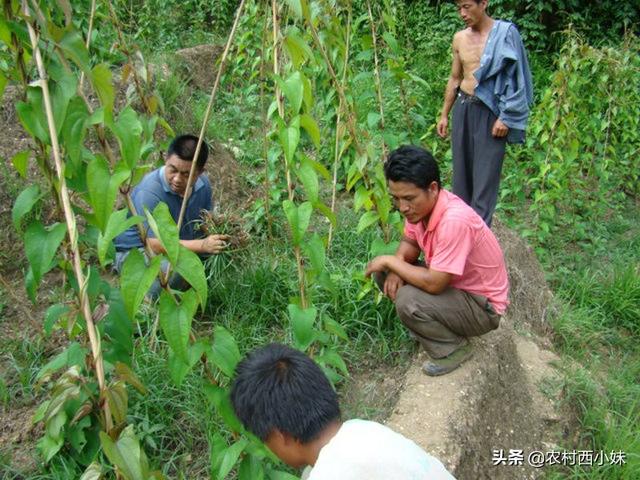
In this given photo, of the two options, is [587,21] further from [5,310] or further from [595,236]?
[5,310]

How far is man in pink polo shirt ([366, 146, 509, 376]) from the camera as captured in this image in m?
2.21

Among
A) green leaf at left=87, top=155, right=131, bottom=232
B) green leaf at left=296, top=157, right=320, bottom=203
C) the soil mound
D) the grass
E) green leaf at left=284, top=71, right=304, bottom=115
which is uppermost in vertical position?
green leaf at left=284, top=71, right=304, bottom=115

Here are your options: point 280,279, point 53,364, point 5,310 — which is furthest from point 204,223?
point 53,364

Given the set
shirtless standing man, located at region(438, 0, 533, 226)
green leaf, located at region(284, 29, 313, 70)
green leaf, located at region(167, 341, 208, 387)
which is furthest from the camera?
shirtless standing man, located at region(438, 0, 533, 226)

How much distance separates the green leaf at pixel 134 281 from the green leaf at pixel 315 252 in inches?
24.7

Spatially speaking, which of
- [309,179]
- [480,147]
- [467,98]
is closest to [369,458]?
[309,179]

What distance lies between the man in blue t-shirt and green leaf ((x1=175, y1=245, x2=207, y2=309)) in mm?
1441

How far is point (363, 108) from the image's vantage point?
4930 mm

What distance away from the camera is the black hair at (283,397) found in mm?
1296

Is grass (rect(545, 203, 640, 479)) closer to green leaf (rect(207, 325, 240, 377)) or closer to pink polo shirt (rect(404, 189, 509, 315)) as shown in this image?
pink polo shirt (rect(404, 189, 509, 315))

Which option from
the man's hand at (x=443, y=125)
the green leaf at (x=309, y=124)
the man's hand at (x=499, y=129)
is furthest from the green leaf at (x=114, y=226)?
the man's hand at (x=443, y=125)

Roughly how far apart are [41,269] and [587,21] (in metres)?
7.63

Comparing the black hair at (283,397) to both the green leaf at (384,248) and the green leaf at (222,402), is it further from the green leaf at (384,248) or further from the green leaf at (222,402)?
the green leaf at (384,248)

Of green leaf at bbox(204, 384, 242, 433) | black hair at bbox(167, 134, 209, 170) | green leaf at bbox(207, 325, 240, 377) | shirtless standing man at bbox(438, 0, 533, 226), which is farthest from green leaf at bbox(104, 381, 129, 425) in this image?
shirtless standing man at bbox(438, 0, 533, 226)
